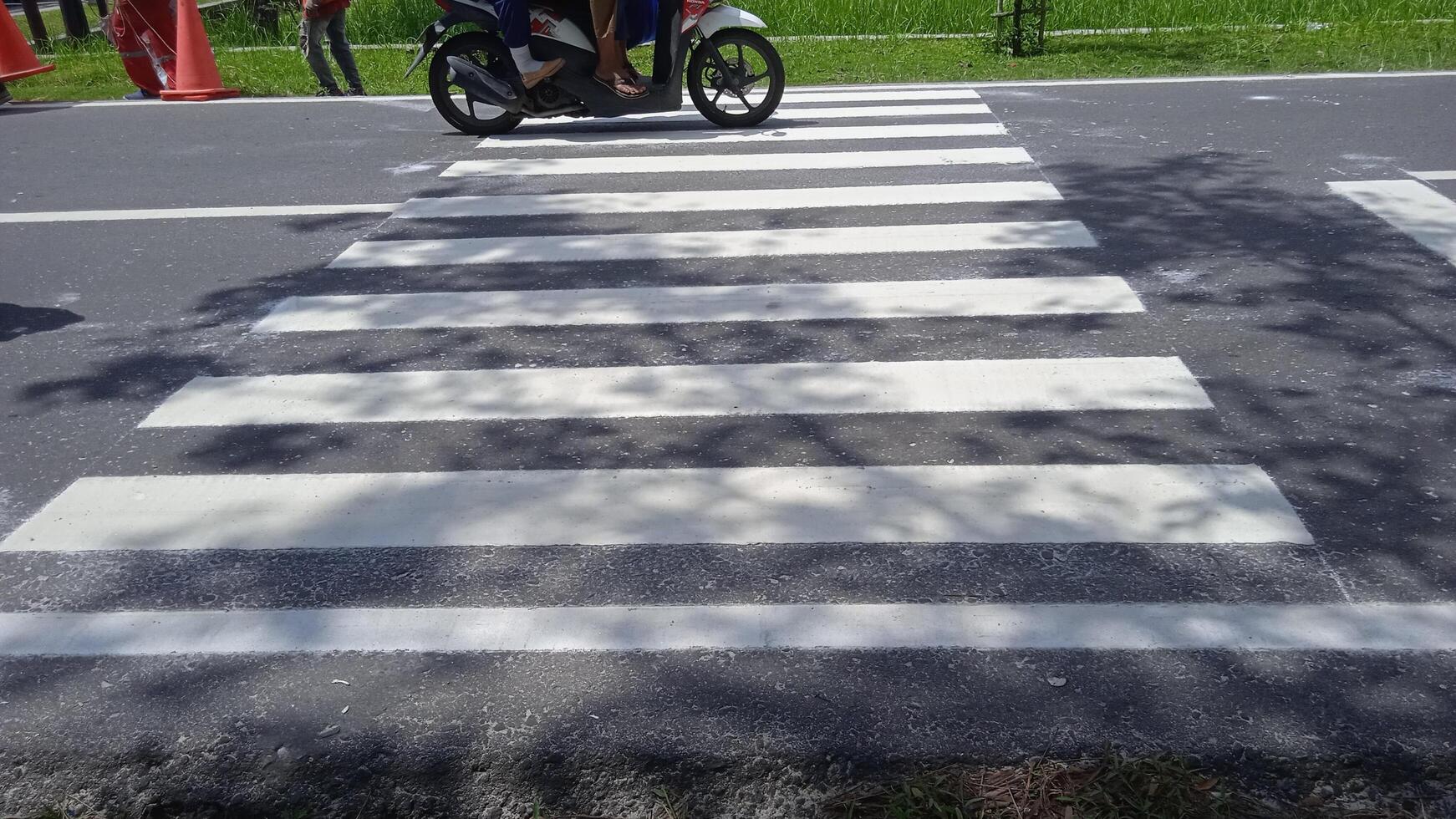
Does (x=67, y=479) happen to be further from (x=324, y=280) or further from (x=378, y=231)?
(x=378, y=231)

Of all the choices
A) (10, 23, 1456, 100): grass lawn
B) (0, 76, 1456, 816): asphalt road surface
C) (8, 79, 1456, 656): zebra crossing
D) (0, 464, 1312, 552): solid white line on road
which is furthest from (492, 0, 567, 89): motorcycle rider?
(0, 464, 1312, 552): solid white line on road

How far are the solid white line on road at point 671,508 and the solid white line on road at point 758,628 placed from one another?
38 centimetres

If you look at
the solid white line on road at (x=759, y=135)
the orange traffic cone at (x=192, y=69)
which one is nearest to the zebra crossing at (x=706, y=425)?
the solid white line on road at (x=759, y=135)

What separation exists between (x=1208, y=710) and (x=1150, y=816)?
459 millimetres

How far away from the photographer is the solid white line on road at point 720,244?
257 inches

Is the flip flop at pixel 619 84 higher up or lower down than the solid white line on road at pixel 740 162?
higher up

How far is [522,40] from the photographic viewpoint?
30.5 feet

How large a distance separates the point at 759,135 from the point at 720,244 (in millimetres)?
2925

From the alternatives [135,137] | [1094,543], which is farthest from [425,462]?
[135,137]

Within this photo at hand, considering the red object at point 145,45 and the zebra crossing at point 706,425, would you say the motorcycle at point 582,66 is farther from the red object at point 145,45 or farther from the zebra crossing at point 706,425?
the red object at point 145,45

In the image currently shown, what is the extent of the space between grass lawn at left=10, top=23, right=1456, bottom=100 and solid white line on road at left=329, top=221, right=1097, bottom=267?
17.2 ft

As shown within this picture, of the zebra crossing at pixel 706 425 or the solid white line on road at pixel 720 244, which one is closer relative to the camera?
the zebra crossing at pixel 706 425

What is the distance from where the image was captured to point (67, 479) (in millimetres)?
4324

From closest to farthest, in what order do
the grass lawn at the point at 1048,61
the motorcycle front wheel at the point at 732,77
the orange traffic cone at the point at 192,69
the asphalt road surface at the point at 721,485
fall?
the asphalt road surface at the point at 721,485 → the motorcycle front wheel at the point at 732,77 → the grass lawn at the point at 1048,61 → the orange traffic cone at the point at 192,69
